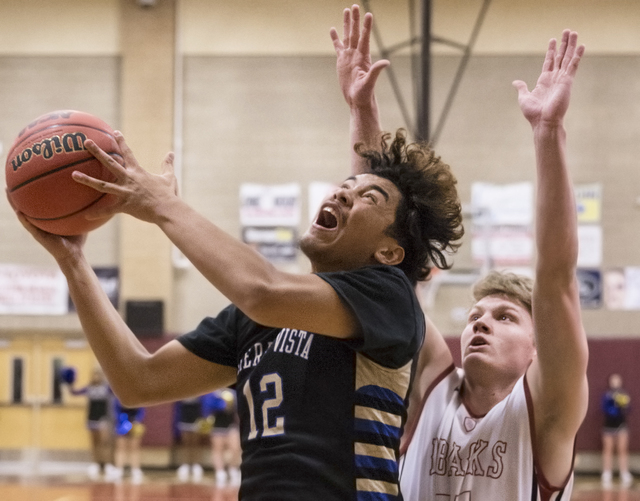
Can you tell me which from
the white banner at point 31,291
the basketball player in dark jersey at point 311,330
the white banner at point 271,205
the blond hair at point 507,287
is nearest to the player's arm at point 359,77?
the basketball player in dark jersey at point 311,330

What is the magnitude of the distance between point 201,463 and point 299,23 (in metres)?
7.72

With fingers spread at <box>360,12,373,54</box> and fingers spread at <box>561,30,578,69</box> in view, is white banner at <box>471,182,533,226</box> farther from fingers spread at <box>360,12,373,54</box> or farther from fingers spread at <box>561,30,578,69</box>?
fingers spread at <box>561,30,578,69</box>

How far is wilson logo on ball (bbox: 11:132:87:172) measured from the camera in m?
2.25

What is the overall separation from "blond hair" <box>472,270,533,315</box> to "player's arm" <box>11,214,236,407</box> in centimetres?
90

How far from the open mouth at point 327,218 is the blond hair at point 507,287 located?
0.73 meters

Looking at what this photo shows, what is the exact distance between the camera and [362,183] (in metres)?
2.30

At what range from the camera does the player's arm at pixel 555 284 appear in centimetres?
207

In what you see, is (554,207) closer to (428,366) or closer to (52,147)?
(428,366)

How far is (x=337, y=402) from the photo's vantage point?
199 cm

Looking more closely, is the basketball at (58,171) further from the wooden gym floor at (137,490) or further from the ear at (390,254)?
the wooden gym floor at (137,490)

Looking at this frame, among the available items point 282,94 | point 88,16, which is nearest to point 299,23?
point 282,94

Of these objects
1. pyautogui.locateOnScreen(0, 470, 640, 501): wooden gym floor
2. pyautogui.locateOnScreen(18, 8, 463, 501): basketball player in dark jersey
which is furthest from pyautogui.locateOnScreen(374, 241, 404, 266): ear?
pyautogui.locateOnScreen(0, 470, 640, 501): wooden gym floor

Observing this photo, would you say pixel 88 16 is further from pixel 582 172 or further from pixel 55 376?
pixel 582 172

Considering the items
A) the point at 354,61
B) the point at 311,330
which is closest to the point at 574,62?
the point at 354,61
